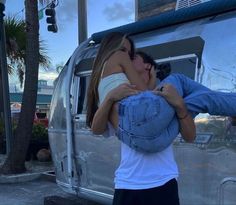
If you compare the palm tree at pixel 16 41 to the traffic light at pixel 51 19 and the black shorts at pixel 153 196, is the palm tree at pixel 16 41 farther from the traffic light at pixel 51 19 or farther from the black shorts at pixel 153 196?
the black shorts at pixel 153 196

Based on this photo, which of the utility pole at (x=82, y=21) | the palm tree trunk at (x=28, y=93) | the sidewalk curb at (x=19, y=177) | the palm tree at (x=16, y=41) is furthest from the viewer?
the palm tree at (x=16, y=41)

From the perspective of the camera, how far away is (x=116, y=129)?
271cm

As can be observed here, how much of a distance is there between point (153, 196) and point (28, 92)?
7366mm

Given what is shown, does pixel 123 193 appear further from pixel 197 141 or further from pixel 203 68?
pixel 203 68

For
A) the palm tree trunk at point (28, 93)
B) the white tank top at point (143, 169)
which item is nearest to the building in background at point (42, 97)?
the palm tree trunk at point (28, 93)

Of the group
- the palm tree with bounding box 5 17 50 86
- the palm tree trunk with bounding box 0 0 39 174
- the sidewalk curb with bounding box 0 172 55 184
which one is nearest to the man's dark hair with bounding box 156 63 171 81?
the palm tree trunk with bounding box 0 0 39 174

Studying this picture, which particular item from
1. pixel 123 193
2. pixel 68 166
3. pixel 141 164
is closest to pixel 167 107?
pixel 141 164

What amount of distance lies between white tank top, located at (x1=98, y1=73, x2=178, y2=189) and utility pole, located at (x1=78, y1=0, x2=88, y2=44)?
8.21 meters

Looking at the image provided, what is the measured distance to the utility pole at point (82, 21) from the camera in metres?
10.8

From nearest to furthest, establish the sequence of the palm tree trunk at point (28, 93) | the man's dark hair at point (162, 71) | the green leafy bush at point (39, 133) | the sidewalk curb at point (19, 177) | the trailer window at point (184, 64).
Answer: the man's dark hair at point (162, 71)
the trailer window at point (184, 64)
the sidewalk curb at point (19, 177)
the palm tree trunk at point (28, 93)
the green leafy bush at point (39, 133)

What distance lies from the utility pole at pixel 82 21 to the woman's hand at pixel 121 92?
8219mm

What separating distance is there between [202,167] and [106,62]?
1.26 metres

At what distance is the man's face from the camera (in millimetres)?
2775

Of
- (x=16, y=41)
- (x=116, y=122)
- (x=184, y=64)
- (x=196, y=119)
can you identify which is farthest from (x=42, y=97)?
(x=116, y=122)
